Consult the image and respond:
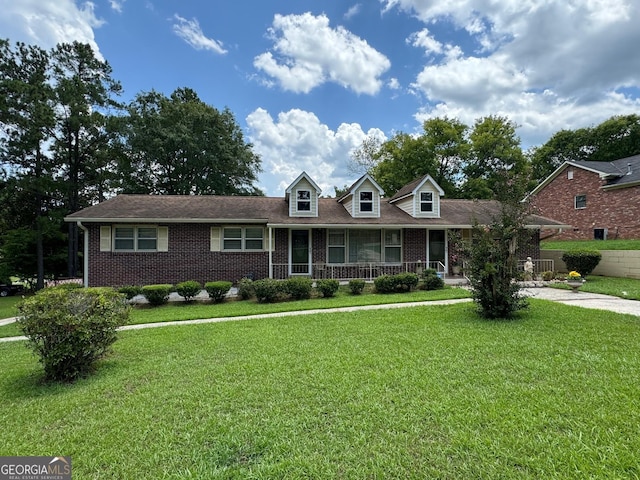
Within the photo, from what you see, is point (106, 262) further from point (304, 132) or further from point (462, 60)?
point (462, 60)

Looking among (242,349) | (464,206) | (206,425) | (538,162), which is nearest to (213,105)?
(464,206)

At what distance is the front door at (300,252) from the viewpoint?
46.0ft

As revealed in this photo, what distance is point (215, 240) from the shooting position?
43.9ft

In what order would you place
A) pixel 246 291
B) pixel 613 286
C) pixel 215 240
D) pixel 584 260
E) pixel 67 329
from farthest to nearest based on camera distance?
pixel 584 260
pixel 215 240
pixel 613 286
pixel 246 291
pixel 67 329

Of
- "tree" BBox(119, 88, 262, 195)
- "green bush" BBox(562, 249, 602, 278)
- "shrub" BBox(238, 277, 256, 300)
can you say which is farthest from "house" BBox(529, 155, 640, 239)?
"tree" BBox(119, 88, 262, 195)

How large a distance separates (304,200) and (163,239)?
6173mm

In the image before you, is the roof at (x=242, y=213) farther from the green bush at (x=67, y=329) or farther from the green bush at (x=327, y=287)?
the green bush at (x=67, y=329)

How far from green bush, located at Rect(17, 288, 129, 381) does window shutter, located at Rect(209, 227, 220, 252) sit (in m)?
8.40

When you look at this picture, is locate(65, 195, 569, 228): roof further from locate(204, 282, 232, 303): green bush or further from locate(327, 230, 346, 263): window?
locate(204, 282, 232, 303): green bush

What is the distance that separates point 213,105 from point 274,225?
21806mm

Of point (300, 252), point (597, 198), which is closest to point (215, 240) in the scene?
point (300, 252)

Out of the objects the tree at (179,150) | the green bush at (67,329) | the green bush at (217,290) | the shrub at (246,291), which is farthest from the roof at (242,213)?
the tree at (179,150)

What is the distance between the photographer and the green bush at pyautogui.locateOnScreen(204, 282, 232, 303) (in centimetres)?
1075

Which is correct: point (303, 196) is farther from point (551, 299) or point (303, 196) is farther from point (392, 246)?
point (551, 299)
